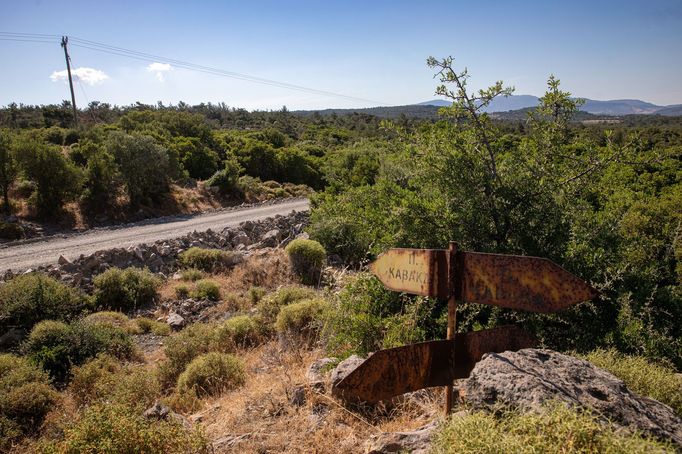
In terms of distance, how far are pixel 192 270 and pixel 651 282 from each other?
1089cm

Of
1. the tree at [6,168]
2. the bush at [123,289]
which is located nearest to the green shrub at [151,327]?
the bush at [123,289]

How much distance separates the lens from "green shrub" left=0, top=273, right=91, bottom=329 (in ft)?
30.6

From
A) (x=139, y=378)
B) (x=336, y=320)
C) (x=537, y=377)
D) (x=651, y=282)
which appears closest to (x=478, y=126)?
(x=651, y=282)

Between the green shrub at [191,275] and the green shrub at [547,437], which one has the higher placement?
the green shrub at [547,437]

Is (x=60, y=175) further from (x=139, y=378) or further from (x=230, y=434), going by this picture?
(x=230, y=434)

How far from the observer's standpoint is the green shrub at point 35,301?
9.31m

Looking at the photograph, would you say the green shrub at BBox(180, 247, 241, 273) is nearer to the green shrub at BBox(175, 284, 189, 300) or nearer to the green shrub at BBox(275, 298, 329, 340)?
the green shrub at BBox(175, 284, 189, 300)

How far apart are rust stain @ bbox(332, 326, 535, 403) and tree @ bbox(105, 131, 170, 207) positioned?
20709 millimetres

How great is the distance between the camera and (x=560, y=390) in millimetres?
2279

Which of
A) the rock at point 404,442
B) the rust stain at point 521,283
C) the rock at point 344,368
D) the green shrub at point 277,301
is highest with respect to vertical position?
the rust stain at point 521,283

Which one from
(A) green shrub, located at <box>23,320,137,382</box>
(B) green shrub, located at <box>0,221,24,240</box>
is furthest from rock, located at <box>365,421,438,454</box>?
(B) green shrub, located at <box>0,221,24,240</box>

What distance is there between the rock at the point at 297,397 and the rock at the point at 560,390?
2126 mm

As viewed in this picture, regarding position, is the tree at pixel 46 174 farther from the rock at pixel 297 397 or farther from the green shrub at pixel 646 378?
the green shrub at pixel 646 378

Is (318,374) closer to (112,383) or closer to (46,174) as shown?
(112,383)
